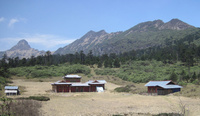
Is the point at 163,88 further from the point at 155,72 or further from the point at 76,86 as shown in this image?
the point at 155,72

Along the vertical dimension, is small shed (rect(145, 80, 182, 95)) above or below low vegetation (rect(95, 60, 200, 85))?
below

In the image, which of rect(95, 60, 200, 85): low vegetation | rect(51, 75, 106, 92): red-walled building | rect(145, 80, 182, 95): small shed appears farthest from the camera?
rect(95, 60, 200, 85): low vegetation

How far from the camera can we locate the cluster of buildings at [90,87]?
46.0 meters

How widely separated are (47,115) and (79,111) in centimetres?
466

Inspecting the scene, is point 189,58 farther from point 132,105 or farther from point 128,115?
point 128,115

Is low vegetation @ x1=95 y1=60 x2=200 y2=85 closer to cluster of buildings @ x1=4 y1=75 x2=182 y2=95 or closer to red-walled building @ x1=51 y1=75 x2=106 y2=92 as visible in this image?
cluster of buildings @ x1=4 y1=75 x2=182 y2=95

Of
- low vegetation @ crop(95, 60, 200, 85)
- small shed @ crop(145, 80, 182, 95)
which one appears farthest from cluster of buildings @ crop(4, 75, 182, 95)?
low vegetation @ crop(95, 60, 200, 85)

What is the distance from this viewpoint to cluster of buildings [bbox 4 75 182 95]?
151ft

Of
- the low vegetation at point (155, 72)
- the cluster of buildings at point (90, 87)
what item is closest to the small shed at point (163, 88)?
the cluster of buildings at point (90, 87)

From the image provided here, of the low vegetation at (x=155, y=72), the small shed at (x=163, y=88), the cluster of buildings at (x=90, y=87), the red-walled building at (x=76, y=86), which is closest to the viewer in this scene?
the cluster of buildings at (x=90, y=87)

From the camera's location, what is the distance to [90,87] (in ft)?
189

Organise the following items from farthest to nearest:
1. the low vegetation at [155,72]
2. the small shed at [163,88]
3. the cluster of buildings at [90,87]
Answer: the low vegetation at [155,72] < the small shed at [163,88] < the cluster of buildings at [90,87]

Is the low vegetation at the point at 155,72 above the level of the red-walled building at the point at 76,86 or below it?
above

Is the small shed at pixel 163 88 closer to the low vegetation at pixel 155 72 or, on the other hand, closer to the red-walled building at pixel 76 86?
the low vegetation at pixel 155 72
